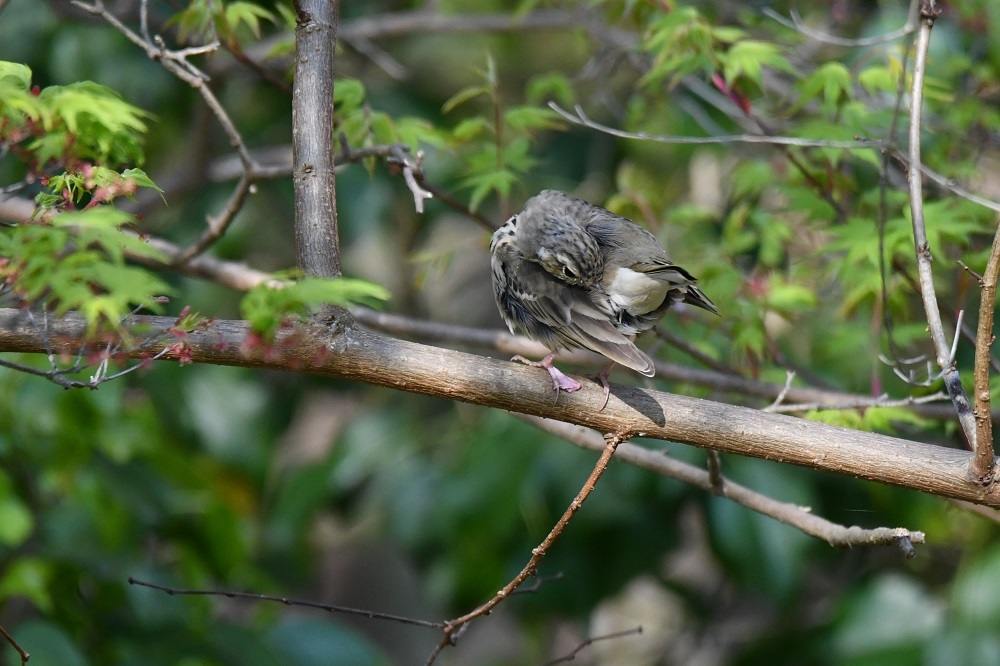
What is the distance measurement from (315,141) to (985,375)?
1.85 m

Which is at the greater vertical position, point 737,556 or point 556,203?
point 556,203

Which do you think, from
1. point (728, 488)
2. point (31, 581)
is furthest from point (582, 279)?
point (31, 581)

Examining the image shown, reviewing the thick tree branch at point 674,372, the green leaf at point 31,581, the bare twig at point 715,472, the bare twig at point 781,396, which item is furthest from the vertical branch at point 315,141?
the green leaf at point 31,581

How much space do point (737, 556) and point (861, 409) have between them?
2.09 m

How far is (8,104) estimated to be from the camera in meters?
2.06

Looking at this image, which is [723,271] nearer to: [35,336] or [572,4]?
[572,4]

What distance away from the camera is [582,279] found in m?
3.26

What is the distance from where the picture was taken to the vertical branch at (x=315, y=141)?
2648mm

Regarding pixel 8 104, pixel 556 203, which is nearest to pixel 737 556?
pixel 556 203

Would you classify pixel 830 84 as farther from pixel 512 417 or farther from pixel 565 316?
pixel 512 417

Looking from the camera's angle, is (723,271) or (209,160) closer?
(723,271)

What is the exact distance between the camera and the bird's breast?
Result: 3.07 meters

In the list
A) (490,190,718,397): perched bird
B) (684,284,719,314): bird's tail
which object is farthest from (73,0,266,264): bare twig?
(684,284,719,314): bird's tail

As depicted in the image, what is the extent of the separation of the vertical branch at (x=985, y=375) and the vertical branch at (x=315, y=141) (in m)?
→ 1.61
